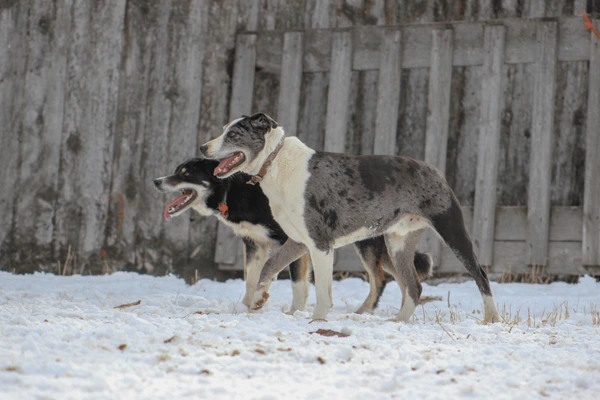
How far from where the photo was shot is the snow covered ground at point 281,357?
141 inches

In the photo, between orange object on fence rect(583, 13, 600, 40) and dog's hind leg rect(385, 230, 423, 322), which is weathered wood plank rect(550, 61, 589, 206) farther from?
dog's hind leg rect(385, 230, 423, 322)

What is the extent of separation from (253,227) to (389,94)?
7.83 ft

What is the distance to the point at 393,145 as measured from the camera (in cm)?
873

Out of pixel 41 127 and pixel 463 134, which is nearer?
pixel 463 134

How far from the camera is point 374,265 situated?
7.26 metres

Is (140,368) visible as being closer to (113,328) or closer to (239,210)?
(113,328)

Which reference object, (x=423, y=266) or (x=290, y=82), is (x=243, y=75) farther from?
(x=423, y=266)

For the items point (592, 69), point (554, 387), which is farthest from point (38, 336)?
point (592, 69)

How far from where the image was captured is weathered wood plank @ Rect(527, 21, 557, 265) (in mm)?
8234

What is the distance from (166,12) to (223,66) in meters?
0.87

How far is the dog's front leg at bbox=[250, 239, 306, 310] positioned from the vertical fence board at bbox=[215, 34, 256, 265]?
224 centimetres

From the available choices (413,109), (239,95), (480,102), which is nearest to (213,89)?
(239,95)

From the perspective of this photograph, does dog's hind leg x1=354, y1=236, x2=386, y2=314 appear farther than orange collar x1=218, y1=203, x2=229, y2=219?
No

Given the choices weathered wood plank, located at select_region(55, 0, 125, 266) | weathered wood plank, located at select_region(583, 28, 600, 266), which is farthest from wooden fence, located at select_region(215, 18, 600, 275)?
weathered wood plank, located at select_region(55, 0, 125, 266)
